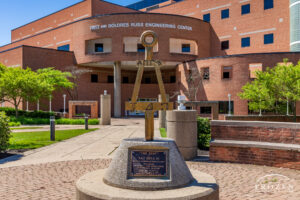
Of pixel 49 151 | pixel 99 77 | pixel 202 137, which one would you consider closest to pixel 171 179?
pixel 202 137

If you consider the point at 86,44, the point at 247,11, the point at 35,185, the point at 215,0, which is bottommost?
the point at 35,185

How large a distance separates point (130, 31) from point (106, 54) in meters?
4.60

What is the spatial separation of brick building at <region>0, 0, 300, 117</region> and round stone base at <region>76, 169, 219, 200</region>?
27.0 metres

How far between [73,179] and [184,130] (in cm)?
398

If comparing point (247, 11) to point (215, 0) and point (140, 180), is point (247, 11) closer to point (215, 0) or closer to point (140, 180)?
point (215, 0)

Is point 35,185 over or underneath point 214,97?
underneath

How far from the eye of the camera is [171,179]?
4742 millimetres

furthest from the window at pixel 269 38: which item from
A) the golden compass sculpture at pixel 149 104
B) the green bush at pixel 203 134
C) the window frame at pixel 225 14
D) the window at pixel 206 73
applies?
the golden compass sculpture at pixel 149 104

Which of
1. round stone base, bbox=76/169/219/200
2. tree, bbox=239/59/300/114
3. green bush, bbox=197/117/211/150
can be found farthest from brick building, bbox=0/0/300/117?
round stone base, bbox=76/169/219/200

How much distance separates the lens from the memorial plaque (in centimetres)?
485

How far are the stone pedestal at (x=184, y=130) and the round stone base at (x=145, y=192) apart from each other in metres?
4.07

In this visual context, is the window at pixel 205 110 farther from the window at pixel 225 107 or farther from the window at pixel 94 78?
the window at pixel 94 78

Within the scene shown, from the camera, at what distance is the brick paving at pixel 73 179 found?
557cm

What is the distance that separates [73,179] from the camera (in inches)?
270
